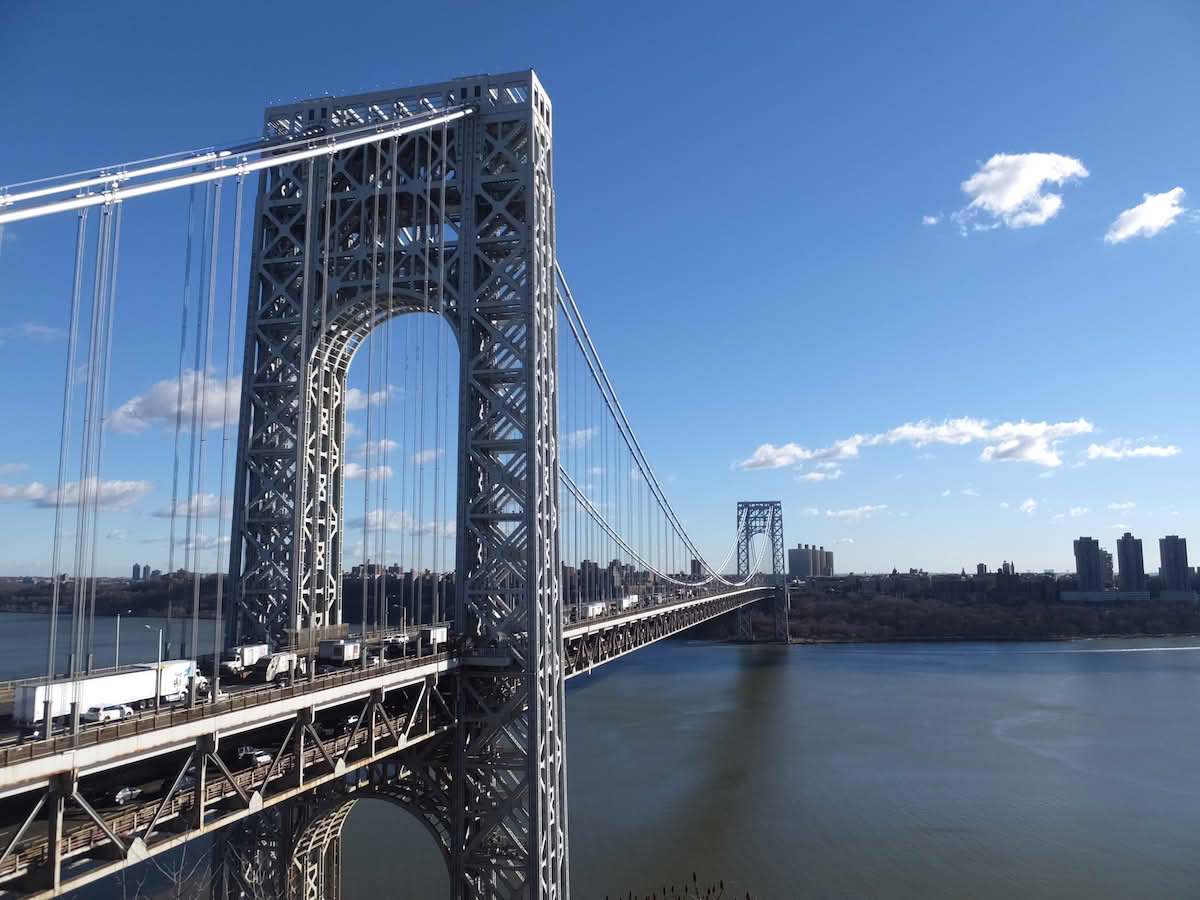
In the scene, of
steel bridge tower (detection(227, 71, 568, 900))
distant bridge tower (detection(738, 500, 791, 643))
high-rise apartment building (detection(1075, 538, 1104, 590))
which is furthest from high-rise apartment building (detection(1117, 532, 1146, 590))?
steel bridge tower (detection(227, 71, 568, 900))

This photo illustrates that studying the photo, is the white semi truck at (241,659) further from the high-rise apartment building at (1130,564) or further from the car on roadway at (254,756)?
the high-rise apartment building at (1130,564)

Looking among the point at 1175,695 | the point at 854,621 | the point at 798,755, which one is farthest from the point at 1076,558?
the point at 798,755

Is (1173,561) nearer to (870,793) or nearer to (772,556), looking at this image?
(772,556)

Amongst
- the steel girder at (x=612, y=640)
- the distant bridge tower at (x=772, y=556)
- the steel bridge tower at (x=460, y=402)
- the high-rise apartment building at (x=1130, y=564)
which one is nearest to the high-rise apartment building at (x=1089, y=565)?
the high-rise apartment building at (x=1130, y=564)

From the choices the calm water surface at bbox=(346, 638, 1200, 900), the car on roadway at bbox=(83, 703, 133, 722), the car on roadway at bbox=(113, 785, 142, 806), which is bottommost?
the calm water surface at bbox=(346, 638, 1200, 900)

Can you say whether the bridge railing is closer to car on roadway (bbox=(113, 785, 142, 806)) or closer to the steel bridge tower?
car on roadway (bbox=(113, 785, 142, 806))

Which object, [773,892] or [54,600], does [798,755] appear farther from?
[54,600]
